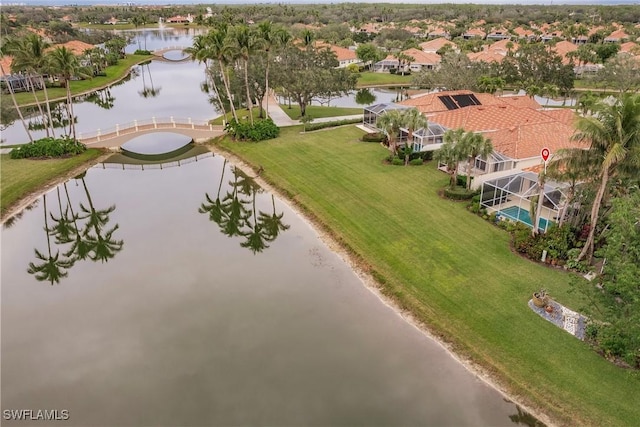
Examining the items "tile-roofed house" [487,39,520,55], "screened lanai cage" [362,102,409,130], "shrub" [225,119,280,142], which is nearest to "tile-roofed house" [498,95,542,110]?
"screened lanai cage" [362,102,409,130]

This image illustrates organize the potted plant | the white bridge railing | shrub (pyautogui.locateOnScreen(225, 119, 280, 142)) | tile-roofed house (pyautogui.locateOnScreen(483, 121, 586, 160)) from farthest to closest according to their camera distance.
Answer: the white bridge railing < shrub (pyautogui.locateOnScreen(225, 119, 280, 142)) < tile-roofed house (pyautogui.locateOnScreen(483, 121, 586, 160)) < the potted plant

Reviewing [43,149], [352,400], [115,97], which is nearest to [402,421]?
[352,400]

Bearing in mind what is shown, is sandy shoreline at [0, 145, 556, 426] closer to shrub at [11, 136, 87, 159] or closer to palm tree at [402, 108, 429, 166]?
shrub at [11, 136, 87, 159]

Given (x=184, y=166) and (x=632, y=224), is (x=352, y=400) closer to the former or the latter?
(x=632, y=224)

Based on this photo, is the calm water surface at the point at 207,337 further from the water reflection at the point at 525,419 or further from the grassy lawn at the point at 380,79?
the grassy lawn at the point at 380,79

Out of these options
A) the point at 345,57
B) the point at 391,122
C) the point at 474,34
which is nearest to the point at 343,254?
the point at 391,122

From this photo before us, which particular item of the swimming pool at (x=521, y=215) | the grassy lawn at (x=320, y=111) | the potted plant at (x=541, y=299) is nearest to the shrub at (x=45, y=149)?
the grassy lawn at (x=320, y=111)

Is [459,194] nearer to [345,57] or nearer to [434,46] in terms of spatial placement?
[345,57]
